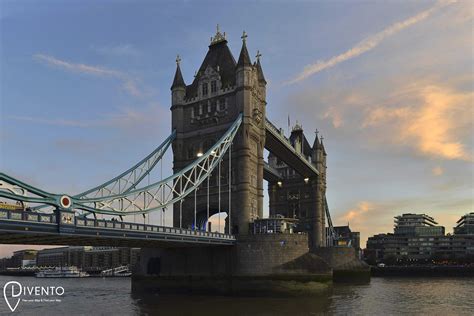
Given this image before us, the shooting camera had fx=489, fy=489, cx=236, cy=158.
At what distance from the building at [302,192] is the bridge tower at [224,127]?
38291 mm

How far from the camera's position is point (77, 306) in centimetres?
4719

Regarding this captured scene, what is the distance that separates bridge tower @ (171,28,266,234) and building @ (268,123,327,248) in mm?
38291

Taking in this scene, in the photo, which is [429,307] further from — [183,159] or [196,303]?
[183,159]

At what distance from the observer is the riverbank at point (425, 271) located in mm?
107000

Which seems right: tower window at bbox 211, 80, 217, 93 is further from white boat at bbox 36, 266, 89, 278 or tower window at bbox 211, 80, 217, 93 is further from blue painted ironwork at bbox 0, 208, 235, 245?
white boat at bbox 36, 266, 89, 278

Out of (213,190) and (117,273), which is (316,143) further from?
(117,273)

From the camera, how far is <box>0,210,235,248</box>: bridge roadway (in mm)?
31530

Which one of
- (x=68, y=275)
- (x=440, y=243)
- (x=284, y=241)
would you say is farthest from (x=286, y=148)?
(x=440, y=243)

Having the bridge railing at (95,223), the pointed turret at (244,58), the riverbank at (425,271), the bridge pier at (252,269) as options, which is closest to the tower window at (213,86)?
the pointed turret at (244,58)

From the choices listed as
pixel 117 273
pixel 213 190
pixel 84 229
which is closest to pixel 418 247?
pixel 117 273

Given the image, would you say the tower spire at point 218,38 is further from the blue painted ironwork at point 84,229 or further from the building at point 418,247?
the building at point 418,247

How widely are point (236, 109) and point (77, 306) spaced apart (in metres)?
29.7
